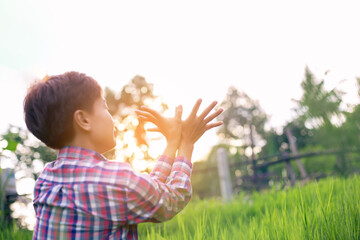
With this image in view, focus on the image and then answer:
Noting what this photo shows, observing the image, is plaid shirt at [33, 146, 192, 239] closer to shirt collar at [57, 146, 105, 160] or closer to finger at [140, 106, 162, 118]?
shirt collar at [57, 146, 105, 160]

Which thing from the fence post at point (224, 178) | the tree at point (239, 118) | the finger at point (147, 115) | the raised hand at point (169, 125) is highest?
the tree at point (239, 118)

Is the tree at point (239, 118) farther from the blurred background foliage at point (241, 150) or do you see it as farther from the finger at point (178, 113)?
the finger at point (178, 113)

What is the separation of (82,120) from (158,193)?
0.36 meters

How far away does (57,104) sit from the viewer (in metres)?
1.03

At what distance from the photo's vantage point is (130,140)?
10422 mm

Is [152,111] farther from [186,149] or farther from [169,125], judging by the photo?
[186,149]

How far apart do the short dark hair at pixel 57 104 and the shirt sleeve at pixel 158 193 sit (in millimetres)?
318

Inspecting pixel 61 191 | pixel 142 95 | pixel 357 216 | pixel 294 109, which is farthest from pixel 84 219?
pixel 142 95

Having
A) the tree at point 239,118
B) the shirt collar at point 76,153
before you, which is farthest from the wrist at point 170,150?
the tree at point 239,118

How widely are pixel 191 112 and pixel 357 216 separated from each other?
3.48 ft

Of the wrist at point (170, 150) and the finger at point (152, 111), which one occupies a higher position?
the finger at point (152, 111)

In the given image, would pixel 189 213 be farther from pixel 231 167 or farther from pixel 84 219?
pixel 231 167

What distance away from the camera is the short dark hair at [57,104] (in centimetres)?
103

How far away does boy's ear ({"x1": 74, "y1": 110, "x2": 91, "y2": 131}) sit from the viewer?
3.39 ft
